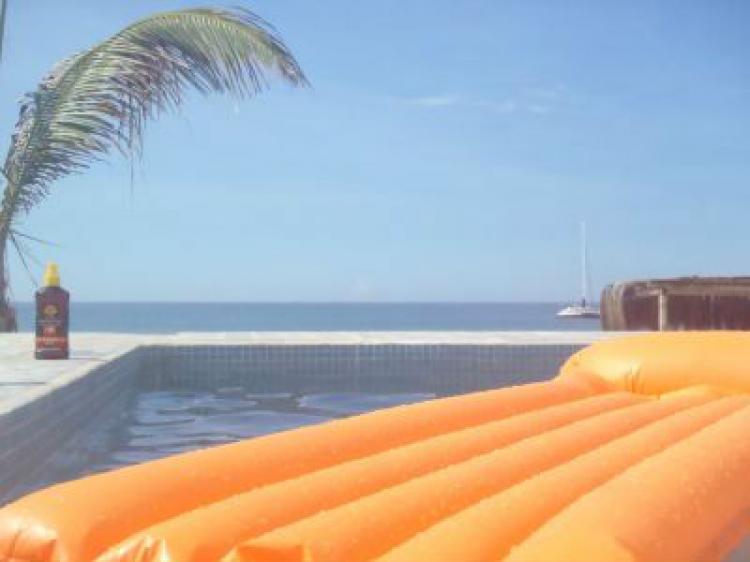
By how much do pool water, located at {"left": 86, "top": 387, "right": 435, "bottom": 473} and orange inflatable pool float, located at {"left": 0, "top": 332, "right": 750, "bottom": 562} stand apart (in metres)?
2.40

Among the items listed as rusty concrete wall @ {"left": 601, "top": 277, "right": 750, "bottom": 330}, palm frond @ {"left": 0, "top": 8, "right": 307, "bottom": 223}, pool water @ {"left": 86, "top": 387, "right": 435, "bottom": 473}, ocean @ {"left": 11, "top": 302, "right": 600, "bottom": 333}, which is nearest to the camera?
pool water @ {"left": 86, "top": 387, "right": 435, "bottom": 473}

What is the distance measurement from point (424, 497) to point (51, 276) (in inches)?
150

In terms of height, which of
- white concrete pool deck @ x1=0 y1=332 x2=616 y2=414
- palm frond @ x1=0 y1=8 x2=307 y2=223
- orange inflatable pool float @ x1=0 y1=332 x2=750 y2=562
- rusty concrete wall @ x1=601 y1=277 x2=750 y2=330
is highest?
palm frond @ x1=0 y1=8 x2=307 y2=223

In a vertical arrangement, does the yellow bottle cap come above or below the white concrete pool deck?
above

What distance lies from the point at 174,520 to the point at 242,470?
0.28 m

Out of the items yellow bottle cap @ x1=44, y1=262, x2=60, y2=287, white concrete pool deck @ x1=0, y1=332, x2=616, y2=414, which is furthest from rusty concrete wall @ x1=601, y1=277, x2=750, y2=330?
yellow bottle cap @ x1=44, y1=262, x2=60, y2=287

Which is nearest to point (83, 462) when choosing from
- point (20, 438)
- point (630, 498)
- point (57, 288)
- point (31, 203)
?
point (20, 438)

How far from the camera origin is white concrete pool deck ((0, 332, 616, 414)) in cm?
474

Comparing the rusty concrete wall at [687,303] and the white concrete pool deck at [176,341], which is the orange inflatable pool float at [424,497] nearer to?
the white concrete pool deck at [176,341]

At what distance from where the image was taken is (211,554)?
54.2 inches

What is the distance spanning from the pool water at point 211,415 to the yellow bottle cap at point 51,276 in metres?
0.79

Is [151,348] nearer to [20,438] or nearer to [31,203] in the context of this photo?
[31,203]

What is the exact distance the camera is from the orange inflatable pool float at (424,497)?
1380mm

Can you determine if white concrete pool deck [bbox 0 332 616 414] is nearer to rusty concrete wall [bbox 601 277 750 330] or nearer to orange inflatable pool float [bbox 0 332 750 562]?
orange inflatable pool float [bbox 0 332 750 562]
